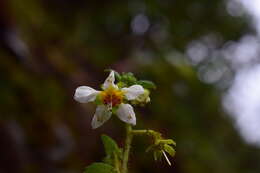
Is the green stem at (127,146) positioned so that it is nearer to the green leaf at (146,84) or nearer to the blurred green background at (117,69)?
the green leaf at (146,84)

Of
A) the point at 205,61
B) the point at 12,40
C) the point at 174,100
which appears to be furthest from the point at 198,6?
the point at 12,40

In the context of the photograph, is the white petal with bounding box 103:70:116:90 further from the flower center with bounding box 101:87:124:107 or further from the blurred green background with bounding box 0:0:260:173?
the blurred green background with bounding box 0:0:260:173

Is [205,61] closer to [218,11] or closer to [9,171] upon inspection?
[218,11]

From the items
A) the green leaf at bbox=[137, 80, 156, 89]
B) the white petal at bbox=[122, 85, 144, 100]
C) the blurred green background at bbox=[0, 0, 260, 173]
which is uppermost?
the blurred green background at bbox=[0, 0, 260, 173]

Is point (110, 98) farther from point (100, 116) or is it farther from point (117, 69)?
point (117, 69)

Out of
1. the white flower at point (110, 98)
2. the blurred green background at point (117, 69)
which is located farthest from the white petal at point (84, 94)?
the blurred green background at point (117, 69)

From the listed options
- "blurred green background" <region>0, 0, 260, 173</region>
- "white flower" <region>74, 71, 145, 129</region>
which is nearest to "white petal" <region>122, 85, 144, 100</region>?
"white flower" <region>74, 71, 145, 129</region>
